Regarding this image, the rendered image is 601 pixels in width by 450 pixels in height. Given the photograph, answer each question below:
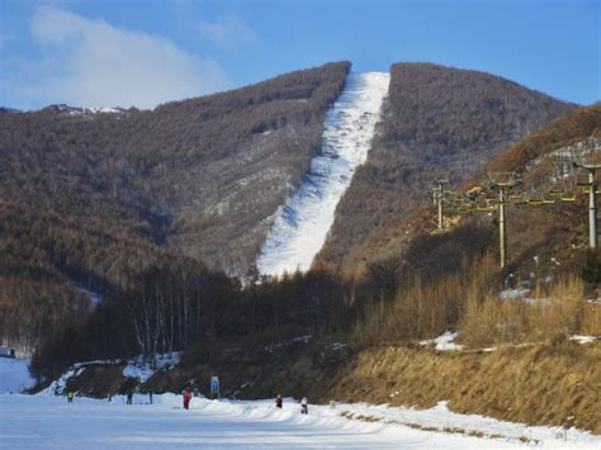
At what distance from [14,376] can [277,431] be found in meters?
84.7

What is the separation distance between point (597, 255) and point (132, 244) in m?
157

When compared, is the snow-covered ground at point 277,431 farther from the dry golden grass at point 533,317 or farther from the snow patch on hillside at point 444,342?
the dry golden grass at point 533,317

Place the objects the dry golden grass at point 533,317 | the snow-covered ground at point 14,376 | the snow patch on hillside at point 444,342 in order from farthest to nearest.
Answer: the snow-covered ground at point 14,376 < the snow patch on hillside at point 444,342 < the dry golden grass at point 533,317

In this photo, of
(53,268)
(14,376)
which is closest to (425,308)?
(14,376)

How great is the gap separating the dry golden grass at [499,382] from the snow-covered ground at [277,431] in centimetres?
101

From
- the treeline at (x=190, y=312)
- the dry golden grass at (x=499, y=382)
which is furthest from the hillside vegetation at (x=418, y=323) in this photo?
the treeline at (x=190, y=312)

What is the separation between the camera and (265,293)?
281 ft

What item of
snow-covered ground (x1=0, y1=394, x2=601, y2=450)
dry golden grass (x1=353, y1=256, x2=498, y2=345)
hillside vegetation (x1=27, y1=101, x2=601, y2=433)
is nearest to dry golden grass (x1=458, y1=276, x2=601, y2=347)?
hillside vegetation (x1=27, y1=101, x2=601, y2=433)

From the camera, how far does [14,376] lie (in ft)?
→ 352

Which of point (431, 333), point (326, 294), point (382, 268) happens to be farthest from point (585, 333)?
point (326, 294)

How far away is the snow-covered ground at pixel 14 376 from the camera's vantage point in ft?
338

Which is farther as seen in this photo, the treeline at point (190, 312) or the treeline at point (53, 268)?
the treeline at point (53, 268)

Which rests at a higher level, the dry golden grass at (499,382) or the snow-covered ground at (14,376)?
the dry golden grass at (499,382)

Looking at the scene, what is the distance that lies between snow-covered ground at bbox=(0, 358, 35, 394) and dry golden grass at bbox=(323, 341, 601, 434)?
222 ft
